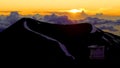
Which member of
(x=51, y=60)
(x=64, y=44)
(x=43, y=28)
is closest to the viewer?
(x=51, y=60)

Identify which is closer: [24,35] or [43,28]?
[24,35]

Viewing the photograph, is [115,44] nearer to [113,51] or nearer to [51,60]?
[113,51]

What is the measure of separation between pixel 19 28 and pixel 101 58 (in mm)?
4129

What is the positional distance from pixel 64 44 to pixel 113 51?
94.4 inches

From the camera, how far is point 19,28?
81.0 ft

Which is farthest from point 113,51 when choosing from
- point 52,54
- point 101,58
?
point 52,54

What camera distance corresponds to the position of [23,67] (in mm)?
22562

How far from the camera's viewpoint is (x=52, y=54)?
2230 cm

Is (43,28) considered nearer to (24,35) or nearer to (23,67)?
(24,35)

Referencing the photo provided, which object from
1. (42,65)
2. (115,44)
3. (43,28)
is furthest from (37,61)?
(115,44)

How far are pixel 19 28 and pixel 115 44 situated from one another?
5001 millimetres

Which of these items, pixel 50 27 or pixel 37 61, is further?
pixel 50 27

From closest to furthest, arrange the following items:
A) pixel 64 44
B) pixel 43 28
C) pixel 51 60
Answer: pixel 51 60
pixel 64 44
pixel 43 28

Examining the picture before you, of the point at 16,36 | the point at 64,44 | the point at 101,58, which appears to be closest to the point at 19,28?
the point at 16,36
